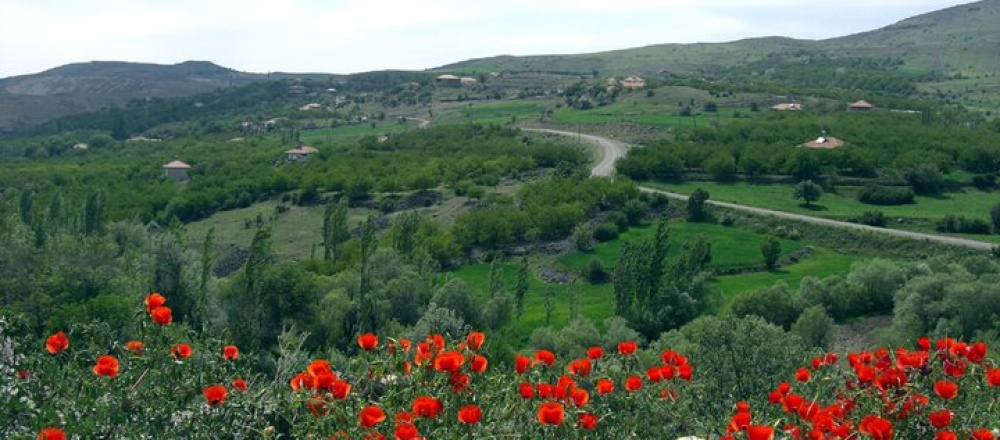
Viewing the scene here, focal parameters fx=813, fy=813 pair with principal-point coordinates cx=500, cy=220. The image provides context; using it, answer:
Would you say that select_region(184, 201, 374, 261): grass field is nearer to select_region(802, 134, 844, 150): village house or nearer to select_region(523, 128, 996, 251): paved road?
select_region(523, 128, 996, 251): paved road

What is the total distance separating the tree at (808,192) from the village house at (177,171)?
74165mm

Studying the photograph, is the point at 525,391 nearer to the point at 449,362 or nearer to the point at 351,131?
the point at 449,362

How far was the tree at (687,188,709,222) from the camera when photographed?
233 ft

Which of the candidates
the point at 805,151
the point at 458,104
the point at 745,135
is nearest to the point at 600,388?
the point at 805,151

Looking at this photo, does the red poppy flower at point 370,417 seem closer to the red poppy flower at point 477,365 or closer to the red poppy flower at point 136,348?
the red poppy flower at point 477,365

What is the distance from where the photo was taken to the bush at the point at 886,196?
73.5 metres

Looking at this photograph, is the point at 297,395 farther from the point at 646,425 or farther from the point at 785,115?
the point at 785,115

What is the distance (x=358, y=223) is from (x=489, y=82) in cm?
11784

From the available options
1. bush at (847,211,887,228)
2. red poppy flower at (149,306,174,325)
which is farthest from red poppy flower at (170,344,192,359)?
bush at (847,211,887,228)

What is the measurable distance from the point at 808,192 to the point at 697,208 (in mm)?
11344

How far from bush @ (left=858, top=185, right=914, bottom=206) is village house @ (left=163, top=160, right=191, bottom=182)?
262 ft

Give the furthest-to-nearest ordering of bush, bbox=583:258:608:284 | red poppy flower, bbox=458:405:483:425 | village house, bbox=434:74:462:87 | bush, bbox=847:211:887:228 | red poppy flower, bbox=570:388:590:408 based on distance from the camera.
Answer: village house, bbox=434:74:462:87, bush, bbox=847:211:887:228, bush, bbox=583:258:608:284, red poppy flower, bbox=570:388:590:408, red poppy flower, bbox=458:405:483:425

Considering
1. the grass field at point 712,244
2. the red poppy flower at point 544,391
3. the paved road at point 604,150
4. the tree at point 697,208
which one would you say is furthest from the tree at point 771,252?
the red poppy flower at point 544,391

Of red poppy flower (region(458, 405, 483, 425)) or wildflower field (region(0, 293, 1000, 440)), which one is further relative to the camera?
wildflower field (region(0, 293, 1000, 440))
